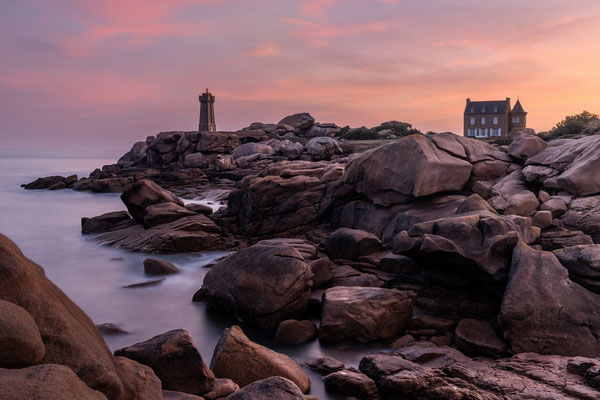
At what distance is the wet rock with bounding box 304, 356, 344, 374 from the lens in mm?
9461

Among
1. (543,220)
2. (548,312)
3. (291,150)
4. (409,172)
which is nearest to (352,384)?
(548,312)

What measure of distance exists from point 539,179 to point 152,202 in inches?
695

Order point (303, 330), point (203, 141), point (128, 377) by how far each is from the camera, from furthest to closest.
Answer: point (203, 141) → point (303, 330) → point (128, 377)

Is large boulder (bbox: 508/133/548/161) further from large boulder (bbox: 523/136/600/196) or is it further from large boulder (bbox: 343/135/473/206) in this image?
large boulder (bbox: 343/135/473/206)

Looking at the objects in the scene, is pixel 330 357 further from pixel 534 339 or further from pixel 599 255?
pixel 599 255

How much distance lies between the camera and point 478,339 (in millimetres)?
10109

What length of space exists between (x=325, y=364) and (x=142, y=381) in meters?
4.50

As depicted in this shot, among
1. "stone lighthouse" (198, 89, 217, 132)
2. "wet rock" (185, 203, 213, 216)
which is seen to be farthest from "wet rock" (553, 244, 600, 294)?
"stone lighthouse" (198, 89, 217, 132)

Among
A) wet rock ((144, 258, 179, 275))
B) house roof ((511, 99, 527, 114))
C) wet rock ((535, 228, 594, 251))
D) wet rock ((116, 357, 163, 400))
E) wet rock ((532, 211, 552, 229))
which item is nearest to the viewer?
wet rock ((116, 357, 163, 400))

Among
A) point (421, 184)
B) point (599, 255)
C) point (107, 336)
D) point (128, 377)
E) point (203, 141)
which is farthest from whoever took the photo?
point (203, 141)

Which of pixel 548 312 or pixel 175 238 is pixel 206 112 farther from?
pixel 548 312

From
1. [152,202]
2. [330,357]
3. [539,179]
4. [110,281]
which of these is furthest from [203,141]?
[330,357]

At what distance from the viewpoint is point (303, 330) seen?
1123cm

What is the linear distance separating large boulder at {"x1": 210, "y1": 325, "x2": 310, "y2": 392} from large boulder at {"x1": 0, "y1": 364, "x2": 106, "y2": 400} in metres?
3.80
